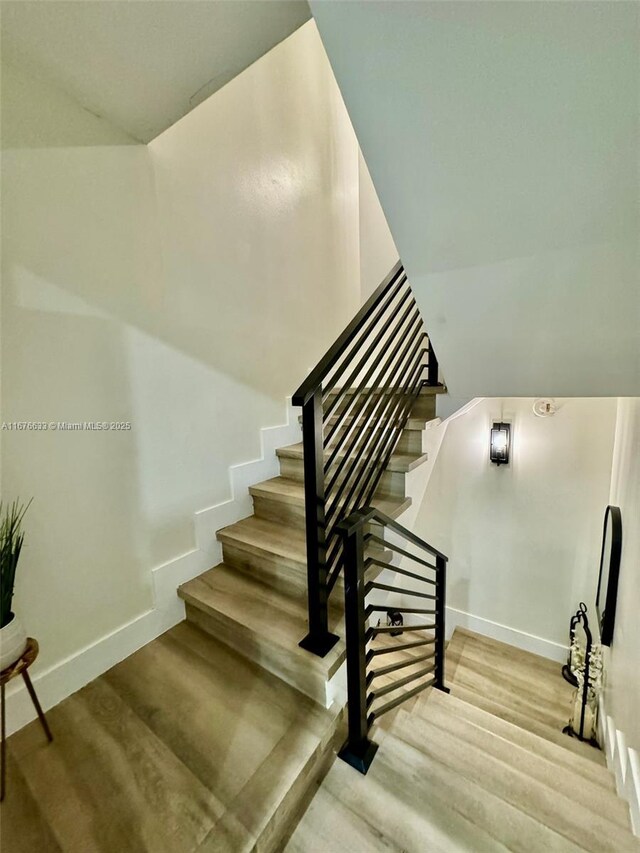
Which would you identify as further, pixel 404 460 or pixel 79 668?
pixel 404 460

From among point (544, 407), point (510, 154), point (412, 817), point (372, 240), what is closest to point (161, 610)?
point (412, 817)

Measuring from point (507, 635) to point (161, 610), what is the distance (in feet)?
11.0

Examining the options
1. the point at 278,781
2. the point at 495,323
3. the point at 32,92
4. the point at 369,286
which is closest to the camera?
the point at 278,781

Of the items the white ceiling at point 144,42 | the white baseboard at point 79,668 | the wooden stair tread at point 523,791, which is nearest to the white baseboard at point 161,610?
the white baseboard at point 79,668

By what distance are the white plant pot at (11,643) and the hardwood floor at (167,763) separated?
1.39ft

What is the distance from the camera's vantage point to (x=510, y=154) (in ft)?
2.87

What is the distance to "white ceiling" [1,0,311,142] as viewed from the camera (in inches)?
30.9

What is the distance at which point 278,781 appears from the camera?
100 centimetres

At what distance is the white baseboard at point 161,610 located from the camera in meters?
1.23

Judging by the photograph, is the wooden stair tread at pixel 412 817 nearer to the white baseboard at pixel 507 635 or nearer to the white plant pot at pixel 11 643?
the white plant pot at pixel 11 643

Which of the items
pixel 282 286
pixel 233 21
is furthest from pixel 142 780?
pixel 282 286

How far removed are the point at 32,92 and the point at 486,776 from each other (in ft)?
9.96

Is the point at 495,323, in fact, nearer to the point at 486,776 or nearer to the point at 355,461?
the point at 355,461

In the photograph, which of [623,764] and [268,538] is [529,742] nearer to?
[623,764]
